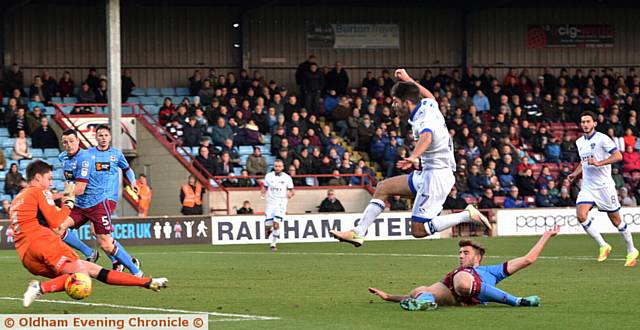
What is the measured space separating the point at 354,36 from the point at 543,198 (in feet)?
37.7

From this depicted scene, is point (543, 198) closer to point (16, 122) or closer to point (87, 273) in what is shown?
point (16, 122)

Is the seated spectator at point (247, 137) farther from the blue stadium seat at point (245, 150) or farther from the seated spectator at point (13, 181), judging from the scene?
the seated spectator at point (13, 181)

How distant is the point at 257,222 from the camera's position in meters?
30.1

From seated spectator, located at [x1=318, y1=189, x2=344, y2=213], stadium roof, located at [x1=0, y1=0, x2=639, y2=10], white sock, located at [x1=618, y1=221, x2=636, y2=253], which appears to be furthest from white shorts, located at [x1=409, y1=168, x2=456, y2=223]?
stadium roof, located at [x1=0, y1=0, x2=639, y2=10]

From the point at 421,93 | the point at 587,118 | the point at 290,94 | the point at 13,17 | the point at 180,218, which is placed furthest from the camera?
the point at 290,94

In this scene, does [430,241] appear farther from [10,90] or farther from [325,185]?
[10,90]

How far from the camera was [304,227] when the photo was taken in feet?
100

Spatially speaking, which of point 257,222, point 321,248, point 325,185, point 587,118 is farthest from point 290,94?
point 587,118

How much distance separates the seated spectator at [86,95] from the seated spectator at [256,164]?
555cm

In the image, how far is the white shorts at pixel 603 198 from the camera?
62.8ft

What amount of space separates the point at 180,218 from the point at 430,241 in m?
6.06

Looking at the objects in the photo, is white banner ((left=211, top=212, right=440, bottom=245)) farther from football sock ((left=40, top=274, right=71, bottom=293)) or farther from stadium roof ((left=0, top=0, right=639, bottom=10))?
football sock ((left=40, top=274, right=71, bottom=293))

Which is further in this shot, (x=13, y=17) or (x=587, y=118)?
(x=13, y=17)

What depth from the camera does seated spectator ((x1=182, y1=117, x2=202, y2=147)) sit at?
3425cm
